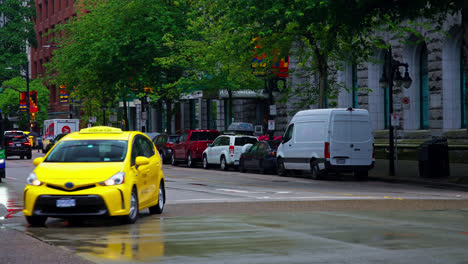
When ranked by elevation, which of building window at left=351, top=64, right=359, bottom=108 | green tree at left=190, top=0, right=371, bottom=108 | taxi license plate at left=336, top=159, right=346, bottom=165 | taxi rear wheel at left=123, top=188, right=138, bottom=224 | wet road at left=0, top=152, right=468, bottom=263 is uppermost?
green tree at left=190, top=0, right=371, bottom=108

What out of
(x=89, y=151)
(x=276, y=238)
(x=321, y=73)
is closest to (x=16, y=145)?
(x=321, y=73)

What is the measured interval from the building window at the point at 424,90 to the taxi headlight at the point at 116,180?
25.5 m

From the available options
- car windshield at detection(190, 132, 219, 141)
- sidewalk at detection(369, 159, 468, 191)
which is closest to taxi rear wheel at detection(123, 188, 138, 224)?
sidewalk at detection(369, 159, 468, 191)

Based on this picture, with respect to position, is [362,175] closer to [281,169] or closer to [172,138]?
[281,169]

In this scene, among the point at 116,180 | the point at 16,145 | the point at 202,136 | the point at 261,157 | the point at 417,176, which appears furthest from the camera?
the point at 16,145

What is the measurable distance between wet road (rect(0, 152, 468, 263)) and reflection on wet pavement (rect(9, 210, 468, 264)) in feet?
0.04

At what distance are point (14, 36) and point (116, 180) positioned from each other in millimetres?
86152

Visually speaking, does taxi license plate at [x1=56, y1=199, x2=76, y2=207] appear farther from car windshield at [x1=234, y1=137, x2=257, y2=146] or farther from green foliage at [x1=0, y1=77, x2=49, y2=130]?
green foliage at [x1=0, y1=77, x2=49, y2=130]

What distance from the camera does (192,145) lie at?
39.9m

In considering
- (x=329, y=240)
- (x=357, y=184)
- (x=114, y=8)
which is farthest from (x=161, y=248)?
(x=114, y=8)

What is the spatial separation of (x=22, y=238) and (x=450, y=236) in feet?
19.8

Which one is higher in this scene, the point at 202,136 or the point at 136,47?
the point at 136,47

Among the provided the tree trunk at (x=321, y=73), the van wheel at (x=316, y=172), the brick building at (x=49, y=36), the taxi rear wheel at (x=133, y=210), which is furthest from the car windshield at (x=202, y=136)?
the brick building at (x=49, y=36)

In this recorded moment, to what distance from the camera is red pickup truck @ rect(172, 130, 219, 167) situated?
3969cm
